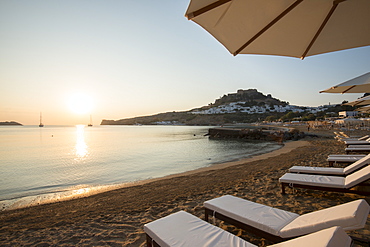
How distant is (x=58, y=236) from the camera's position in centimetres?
340

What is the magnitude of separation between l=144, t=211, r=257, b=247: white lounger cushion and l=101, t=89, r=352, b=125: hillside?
78.6m

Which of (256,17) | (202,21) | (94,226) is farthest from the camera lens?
(94,226)

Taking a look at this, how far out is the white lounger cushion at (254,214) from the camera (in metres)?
2.31

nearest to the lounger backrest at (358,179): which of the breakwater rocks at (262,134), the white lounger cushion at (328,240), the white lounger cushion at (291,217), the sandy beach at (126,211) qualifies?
the sandy beach at (126,211)

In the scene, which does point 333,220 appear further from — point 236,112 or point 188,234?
point 236,112

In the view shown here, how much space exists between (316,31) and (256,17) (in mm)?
A: 867

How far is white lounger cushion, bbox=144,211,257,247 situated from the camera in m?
2.01

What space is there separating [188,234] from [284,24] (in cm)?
271

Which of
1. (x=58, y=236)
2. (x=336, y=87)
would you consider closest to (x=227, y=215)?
(x=58, y=236)

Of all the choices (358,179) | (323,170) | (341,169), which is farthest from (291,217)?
(341,169)

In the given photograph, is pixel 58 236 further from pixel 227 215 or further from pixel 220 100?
pixel 220 100

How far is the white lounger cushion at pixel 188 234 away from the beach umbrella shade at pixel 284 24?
224 cm

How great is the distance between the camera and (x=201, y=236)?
7.02 ft

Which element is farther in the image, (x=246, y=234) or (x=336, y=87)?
(x=336, y=87)
